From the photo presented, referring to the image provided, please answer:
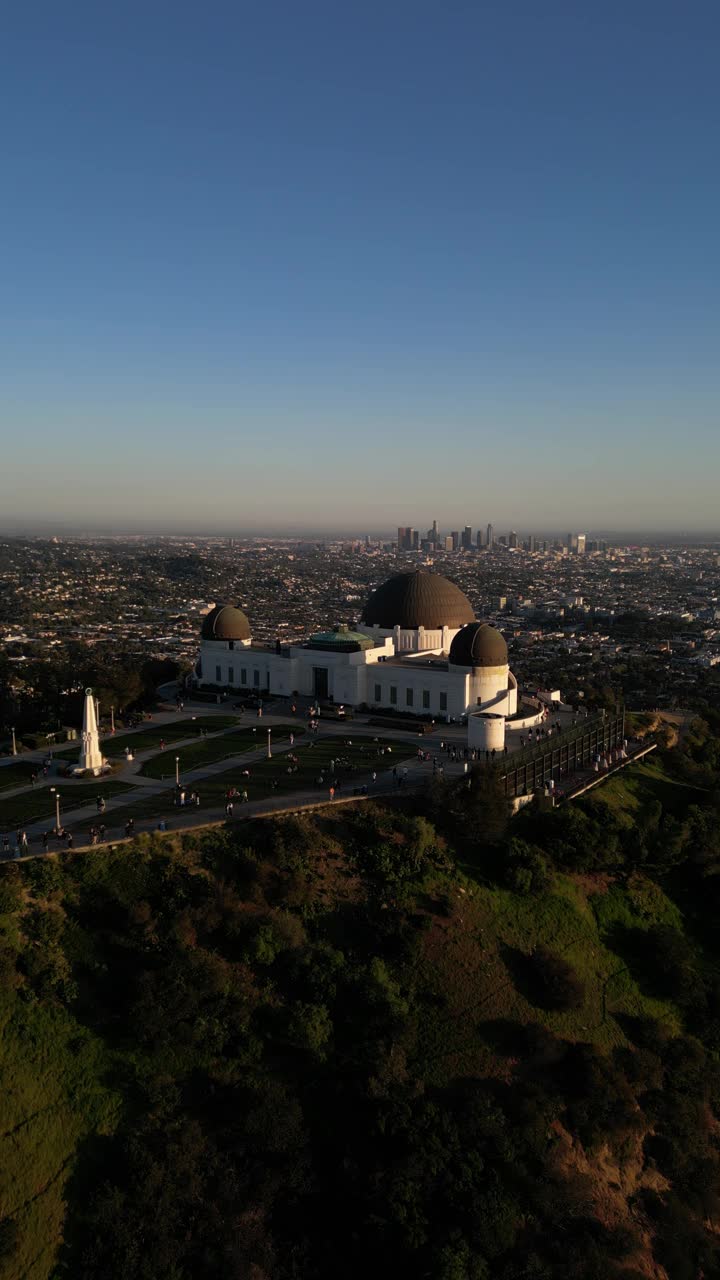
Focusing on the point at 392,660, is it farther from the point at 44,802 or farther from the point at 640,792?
the point at 44,802

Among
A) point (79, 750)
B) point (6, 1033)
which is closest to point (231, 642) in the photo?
point (79, 750)

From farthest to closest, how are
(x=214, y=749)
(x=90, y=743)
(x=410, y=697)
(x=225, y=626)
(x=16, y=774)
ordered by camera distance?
(x=225, y=626) < (x=410, y=697) < (x=214, y=749) < (x=90, y=743) < (x=16, y=774)

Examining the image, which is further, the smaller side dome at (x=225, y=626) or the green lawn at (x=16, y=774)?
the smaller side dome at (x=225, y=626)

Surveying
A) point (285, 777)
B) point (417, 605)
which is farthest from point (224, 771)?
point (417, 605)

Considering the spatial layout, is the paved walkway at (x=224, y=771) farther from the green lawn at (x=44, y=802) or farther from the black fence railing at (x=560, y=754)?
the black fence railing at (x=560, y=754)

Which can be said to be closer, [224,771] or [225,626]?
[224,771]

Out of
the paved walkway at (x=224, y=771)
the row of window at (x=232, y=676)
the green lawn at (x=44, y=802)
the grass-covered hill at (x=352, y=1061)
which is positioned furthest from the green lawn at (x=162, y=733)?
the grass-covered hill at (x=352, y=1061)

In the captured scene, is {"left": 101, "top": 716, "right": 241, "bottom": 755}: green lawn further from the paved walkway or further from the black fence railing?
the black fence railing
